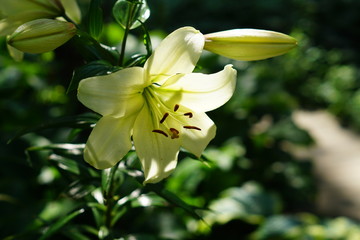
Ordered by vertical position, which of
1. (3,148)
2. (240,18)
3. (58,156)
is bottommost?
(240,18)

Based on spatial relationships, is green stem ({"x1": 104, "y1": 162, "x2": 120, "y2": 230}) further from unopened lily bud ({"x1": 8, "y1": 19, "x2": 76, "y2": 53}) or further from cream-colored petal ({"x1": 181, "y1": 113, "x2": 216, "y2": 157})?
unopened lily bud ({"x1": 8, "y1": 19, "x2": 76, "y2": 53})

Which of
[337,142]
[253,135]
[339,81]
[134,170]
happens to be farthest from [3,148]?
[339,81]

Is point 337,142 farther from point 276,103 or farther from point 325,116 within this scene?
point 276,103

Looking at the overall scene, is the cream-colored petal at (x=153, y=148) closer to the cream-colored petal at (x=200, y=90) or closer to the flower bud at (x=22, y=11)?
the cream-colored petal at (x=200, y=90)

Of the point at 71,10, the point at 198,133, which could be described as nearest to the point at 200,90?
the point at 198,133

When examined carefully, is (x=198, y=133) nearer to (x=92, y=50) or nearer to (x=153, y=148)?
(x=153, y=148)
